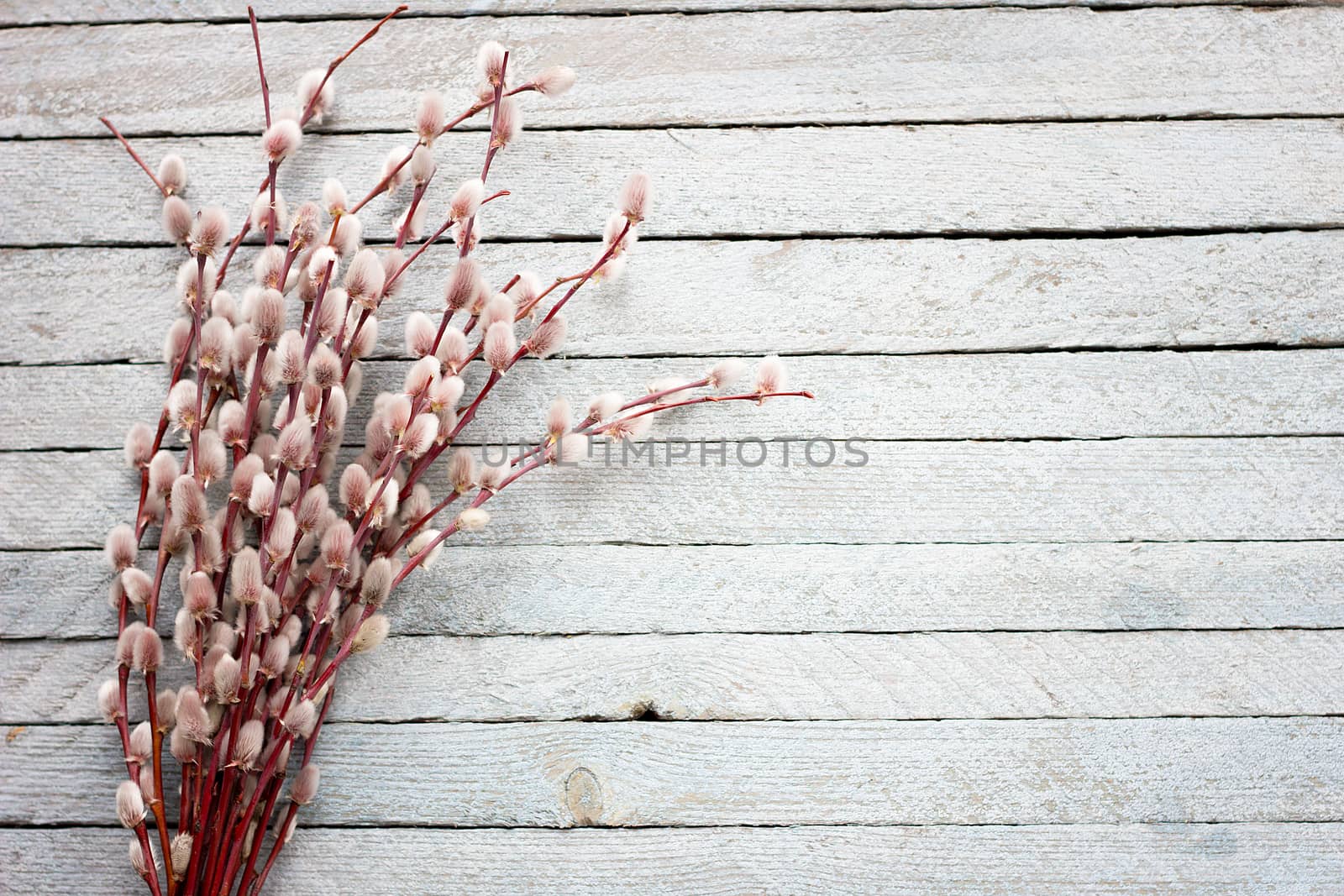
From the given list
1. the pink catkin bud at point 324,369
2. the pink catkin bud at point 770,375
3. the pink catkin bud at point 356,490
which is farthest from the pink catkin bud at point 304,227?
the pink catkin bud at point 770,375

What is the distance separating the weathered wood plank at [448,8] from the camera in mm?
922

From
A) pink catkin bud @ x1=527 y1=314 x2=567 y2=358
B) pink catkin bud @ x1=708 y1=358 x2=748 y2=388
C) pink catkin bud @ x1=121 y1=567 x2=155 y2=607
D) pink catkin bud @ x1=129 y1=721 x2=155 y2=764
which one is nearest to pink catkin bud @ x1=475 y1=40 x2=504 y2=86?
pink catkin bud @ x1=527 y1=314 x2=567 y2=358

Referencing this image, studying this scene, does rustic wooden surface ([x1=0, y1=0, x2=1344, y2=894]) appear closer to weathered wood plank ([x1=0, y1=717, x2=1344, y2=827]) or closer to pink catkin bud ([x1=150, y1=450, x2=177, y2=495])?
weathered wood plank ([x1=0, y1=717, x2=1344, y2=827])

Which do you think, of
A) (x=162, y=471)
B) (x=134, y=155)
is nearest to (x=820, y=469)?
(x=162, y=471)

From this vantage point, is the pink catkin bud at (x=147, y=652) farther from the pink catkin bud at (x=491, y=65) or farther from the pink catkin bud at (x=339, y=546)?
the pink catkin bud at (x=491, y=65)

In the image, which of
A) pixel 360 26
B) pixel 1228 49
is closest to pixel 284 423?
pixel 360 26

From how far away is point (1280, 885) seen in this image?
85 cm

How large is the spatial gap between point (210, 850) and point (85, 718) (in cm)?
22

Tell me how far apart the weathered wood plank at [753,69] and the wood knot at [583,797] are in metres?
0.66

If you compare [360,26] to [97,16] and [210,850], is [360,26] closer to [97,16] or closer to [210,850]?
[97,16]

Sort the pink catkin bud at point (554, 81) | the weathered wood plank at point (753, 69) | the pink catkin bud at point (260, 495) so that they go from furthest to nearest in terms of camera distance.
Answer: the weathered wood plank at point (753, 69) → the pink catkin bud at point (554, 81) → the pink catkin bud at point (260, 495)

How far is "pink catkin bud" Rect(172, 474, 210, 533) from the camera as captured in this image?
0.71m

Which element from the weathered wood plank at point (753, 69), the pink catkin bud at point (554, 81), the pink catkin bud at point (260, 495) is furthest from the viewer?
the weathered wood plank at point (753, 69)

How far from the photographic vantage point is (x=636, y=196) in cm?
78
